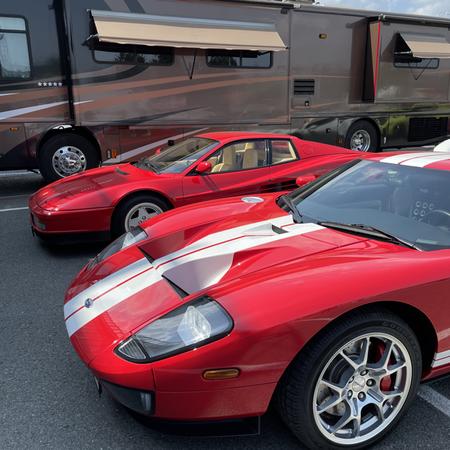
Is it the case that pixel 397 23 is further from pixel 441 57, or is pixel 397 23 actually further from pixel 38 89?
pixel 38 89

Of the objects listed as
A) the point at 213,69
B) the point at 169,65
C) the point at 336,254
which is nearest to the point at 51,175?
the point at 169,65

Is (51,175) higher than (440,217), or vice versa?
(440,217)

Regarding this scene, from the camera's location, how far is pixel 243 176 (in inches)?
205

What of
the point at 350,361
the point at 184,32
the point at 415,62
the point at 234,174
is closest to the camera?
the point at 350,361

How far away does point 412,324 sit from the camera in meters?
2.11

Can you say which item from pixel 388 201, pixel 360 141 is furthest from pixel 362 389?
pixel 360 141

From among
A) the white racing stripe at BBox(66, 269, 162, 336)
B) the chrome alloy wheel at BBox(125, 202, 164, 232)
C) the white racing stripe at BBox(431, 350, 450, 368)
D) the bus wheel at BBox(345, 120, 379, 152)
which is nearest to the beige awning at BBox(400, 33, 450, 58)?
the bus wheel at BBox(345, 120, 379, 152)

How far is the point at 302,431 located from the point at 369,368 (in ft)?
1.33

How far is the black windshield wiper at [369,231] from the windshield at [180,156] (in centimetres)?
278

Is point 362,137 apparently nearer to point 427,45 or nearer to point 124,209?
point 427,45

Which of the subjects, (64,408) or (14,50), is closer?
(64,408)

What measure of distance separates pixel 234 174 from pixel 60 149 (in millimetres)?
3900

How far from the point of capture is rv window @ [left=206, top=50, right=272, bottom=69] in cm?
847

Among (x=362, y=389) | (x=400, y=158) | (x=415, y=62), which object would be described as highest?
(x=415, y=62)
